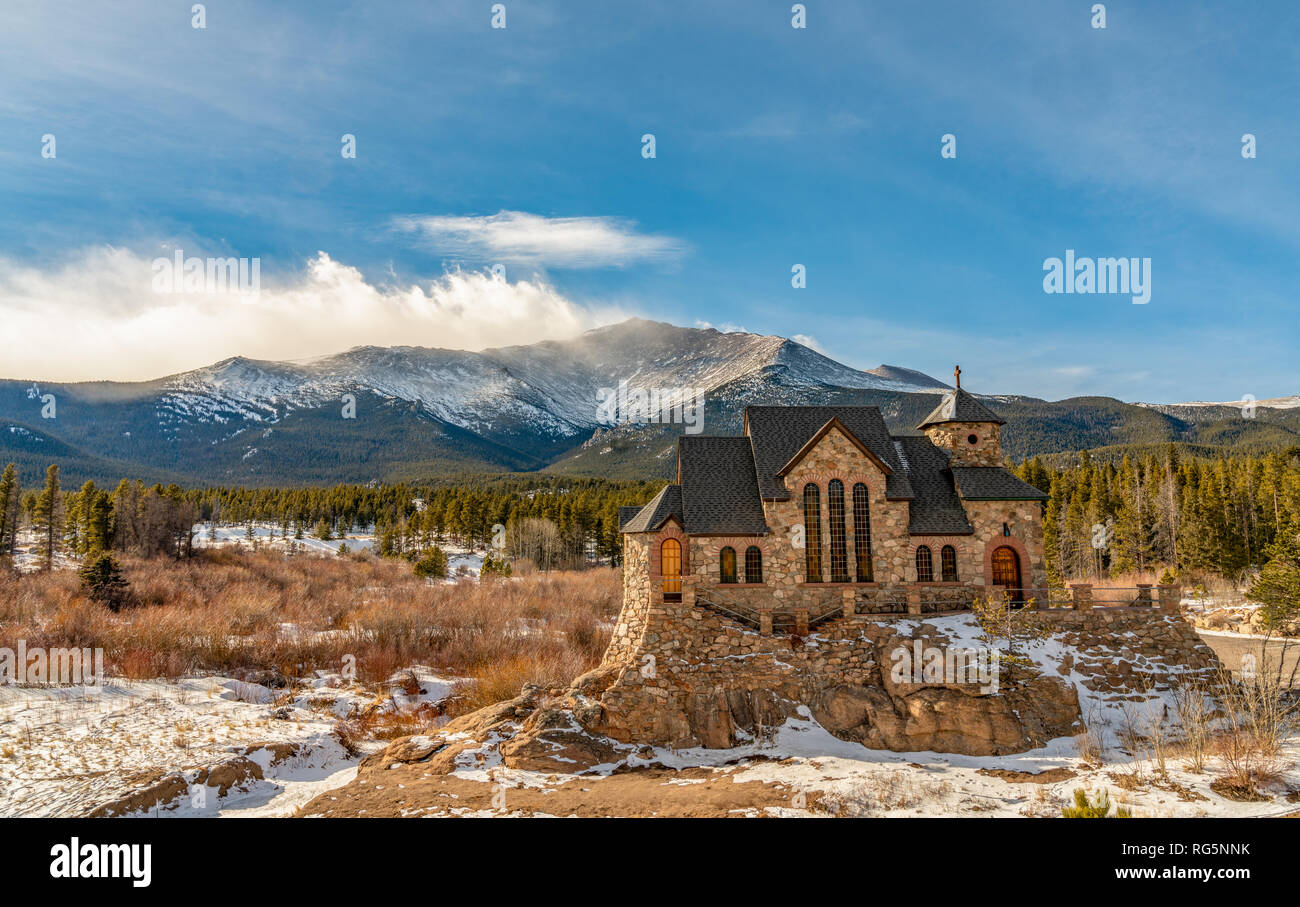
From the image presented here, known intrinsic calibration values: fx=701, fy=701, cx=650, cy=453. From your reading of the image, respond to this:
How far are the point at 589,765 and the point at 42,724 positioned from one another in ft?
60.3

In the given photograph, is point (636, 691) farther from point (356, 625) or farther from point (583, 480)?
point (583, 480)

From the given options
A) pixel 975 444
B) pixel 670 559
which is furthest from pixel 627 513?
pixel 975 444

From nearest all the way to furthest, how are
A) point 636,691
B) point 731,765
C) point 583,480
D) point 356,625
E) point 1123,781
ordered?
point 1123,781, point 731,765, point 636,691, point 356,625, point 583,480

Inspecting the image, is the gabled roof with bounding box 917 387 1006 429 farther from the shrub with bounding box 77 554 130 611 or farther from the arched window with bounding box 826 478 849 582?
the shrub with bounding box 77 554 130 611

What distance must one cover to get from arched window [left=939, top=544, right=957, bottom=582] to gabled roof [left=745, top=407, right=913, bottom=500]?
2866mm

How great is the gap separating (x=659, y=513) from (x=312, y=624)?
2599 cm

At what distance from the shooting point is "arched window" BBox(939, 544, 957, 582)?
98.3ft

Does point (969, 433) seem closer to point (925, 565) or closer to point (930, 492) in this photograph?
point (930, 492)

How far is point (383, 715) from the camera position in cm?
2959

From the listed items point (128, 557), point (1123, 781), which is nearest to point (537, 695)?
point (1123, 781)

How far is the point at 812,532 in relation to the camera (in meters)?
29.9

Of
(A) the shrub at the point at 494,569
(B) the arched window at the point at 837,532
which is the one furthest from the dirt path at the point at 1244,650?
(A) the shrub at the point at 494,569
